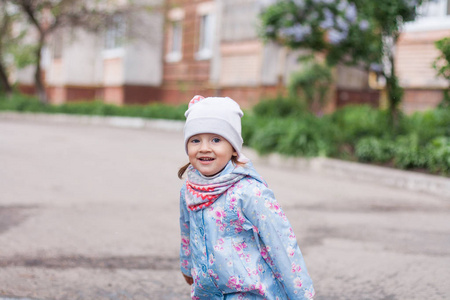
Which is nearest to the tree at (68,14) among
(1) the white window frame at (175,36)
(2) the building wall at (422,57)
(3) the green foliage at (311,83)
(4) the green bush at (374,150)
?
(1) the white window frame at (175,36)

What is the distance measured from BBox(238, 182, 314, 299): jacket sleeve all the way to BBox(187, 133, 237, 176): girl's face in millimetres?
178

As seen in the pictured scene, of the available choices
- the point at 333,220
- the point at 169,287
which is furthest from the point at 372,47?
the point at 169,287

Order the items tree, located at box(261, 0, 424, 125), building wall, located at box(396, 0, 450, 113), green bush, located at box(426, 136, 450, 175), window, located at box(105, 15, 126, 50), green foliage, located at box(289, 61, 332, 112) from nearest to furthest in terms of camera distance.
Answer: green bush, located at box(426, 136, 450, 175) → tree, located at box(261, 0, 424, 125) → building wall, located at box(396, 0, 450, 113) → green foliage, located at box(289, 61, 332, 112) → window, located at box(105, 15, 126, 50)

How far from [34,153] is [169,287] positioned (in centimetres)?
832

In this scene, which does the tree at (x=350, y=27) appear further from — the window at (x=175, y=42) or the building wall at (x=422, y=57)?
the window at (x=175, y=42)

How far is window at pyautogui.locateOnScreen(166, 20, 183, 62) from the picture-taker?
2508 cm

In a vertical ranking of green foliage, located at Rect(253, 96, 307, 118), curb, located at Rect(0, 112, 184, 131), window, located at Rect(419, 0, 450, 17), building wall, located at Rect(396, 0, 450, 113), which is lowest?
curb, located at Rect(0, 112, 184, 131)

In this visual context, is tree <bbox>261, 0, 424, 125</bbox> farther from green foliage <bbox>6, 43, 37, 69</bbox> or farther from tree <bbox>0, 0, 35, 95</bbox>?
green foliage <bbox>6, 43, 37, 69</bbox>

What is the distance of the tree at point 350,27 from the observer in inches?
392

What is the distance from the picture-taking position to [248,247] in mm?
2484

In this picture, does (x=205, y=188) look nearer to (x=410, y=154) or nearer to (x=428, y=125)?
(x=410, y=154)

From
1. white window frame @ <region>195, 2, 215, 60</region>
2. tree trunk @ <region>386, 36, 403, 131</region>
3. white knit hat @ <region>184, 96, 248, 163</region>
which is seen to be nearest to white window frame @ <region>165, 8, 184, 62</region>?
white window frame @ <region>195, 2, 215, 60</region>

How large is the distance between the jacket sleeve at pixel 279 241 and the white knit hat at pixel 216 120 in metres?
0.21

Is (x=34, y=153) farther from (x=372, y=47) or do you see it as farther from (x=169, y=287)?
(x=169, y=287)
